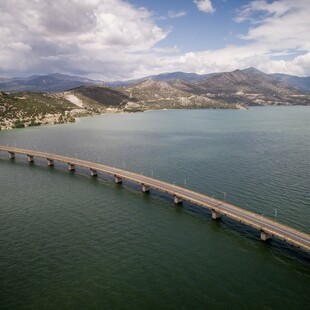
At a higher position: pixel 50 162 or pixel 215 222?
pixel 50 162

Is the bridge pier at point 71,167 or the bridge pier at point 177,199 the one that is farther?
the bridge pier at point 71,167

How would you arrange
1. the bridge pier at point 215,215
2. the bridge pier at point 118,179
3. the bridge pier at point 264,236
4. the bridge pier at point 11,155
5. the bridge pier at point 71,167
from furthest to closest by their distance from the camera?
1. the bridge pier at point 11,155
2. the bridge pier at point 71,167
3. the bridge pier at point 118,179
4. the bridge pier at point 215,215
5. the bridge pier at point 264,236

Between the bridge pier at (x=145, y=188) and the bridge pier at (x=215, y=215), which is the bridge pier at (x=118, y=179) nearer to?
the bridge pier at (x=145, y=188)

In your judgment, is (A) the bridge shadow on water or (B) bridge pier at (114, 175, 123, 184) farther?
(B) bridge pier at (114, 175, 123, 184)

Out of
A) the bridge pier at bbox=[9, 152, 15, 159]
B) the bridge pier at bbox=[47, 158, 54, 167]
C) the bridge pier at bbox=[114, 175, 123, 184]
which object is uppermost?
the bridge pier at bbox=[9, 152, 15, 159]

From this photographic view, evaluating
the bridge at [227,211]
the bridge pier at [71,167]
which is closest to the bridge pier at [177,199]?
the bridge at [227,211]

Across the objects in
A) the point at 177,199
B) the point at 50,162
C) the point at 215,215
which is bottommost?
the point at 215,215

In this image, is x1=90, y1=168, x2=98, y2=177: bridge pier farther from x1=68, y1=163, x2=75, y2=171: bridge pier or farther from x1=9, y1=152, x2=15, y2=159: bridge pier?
x1=9, y1=152, x2=15, y2=159: bridge pier

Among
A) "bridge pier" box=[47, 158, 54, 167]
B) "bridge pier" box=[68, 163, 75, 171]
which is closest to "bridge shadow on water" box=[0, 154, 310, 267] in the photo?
"bridge pier" box=[68, 163, 75, 171]

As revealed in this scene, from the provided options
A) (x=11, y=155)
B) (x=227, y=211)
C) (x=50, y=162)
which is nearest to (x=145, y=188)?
(x=227, y=211)

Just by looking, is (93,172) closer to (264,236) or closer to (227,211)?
(227,211)
